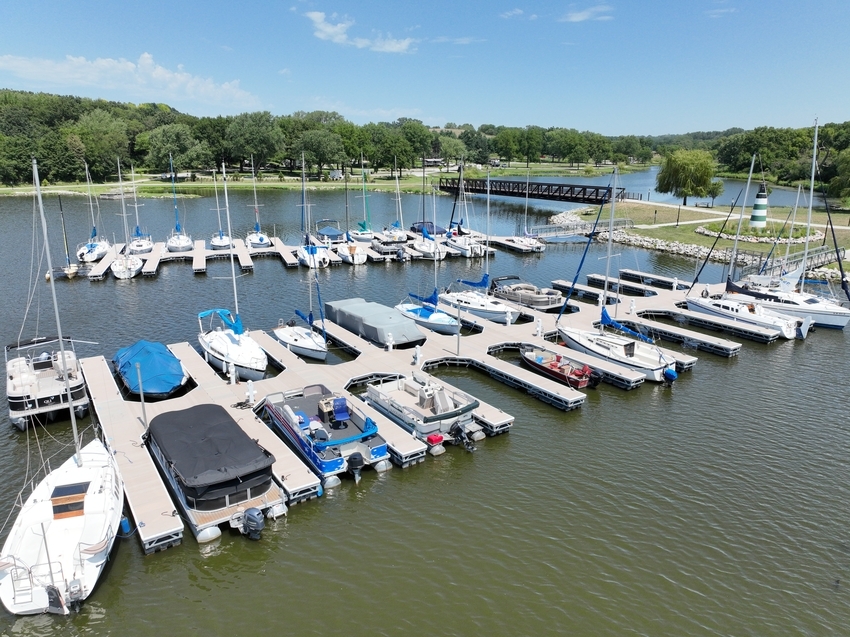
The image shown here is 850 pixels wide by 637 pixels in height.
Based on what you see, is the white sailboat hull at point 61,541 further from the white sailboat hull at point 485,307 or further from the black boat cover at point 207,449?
the white sailboat hull at point 485,307

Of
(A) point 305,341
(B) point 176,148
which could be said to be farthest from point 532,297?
(B) point 176,148

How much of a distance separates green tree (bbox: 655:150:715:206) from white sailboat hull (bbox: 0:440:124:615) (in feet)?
313

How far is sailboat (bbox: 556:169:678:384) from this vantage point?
31.2 metres

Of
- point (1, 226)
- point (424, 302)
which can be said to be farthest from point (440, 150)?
point (424, 302)

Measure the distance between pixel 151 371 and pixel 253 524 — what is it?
13048mm

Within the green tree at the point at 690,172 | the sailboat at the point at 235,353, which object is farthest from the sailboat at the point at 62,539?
the green tree at the point at 690,172

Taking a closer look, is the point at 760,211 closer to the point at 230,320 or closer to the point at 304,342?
the point at 304,342

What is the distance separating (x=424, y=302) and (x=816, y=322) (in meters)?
29.0

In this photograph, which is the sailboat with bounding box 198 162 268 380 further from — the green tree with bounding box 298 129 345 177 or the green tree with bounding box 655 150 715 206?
the green tree with bounding box 298 129 345 177

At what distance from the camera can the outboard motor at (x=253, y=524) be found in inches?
717

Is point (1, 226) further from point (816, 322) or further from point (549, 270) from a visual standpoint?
point (816, 322)

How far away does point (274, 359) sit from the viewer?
32.0m

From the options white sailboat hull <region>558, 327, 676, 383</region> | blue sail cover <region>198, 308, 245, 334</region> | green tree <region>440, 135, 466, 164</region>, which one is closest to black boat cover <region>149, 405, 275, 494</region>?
blue sail cover <region>198, 308, 245, 334</region>

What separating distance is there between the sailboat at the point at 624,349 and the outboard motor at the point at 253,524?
22.2 metres
